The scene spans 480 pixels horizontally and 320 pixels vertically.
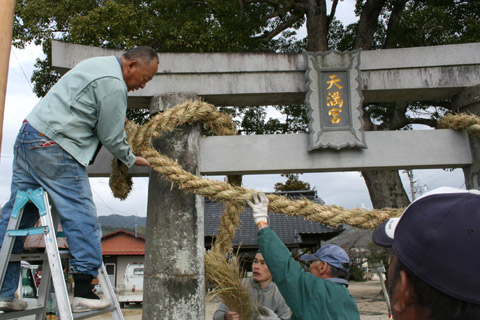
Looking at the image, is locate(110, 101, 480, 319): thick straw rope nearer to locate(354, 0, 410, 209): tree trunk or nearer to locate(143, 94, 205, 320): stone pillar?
locate(143, 94, 205, 320): stone pillar

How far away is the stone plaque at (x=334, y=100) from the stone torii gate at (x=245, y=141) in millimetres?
87

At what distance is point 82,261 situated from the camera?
210cm

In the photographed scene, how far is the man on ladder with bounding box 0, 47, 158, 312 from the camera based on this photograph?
2119mm

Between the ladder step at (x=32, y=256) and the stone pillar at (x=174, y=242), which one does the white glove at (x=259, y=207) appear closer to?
the stone pillar at (x=174, y=242)

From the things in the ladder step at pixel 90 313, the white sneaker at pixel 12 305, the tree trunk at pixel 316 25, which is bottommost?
the ladder step at pixel 90 313

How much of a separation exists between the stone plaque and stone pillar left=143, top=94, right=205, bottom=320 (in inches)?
40.9

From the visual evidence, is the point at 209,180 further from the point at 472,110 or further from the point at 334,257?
the point at 472,110

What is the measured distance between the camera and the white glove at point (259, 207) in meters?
2.42

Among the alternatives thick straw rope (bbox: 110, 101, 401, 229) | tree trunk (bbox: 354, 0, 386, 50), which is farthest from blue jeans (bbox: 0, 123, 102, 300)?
tree trunk (bbox: 354, 0, 386, 50)

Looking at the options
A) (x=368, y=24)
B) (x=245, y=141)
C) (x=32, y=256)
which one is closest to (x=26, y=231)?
(x=32, y=256)

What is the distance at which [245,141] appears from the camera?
352 centimetres

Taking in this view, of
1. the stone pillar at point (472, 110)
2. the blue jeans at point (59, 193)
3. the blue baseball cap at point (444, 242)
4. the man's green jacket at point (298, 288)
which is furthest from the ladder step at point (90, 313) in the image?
the stone pillar at point (472, 110)

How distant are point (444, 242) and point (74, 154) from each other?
1.96 metres

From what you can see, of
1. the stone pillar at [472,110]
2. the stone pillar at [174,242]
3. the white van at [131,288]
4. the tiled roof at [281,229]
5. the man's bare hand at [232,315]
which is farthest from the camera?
the white van at [131,288]
